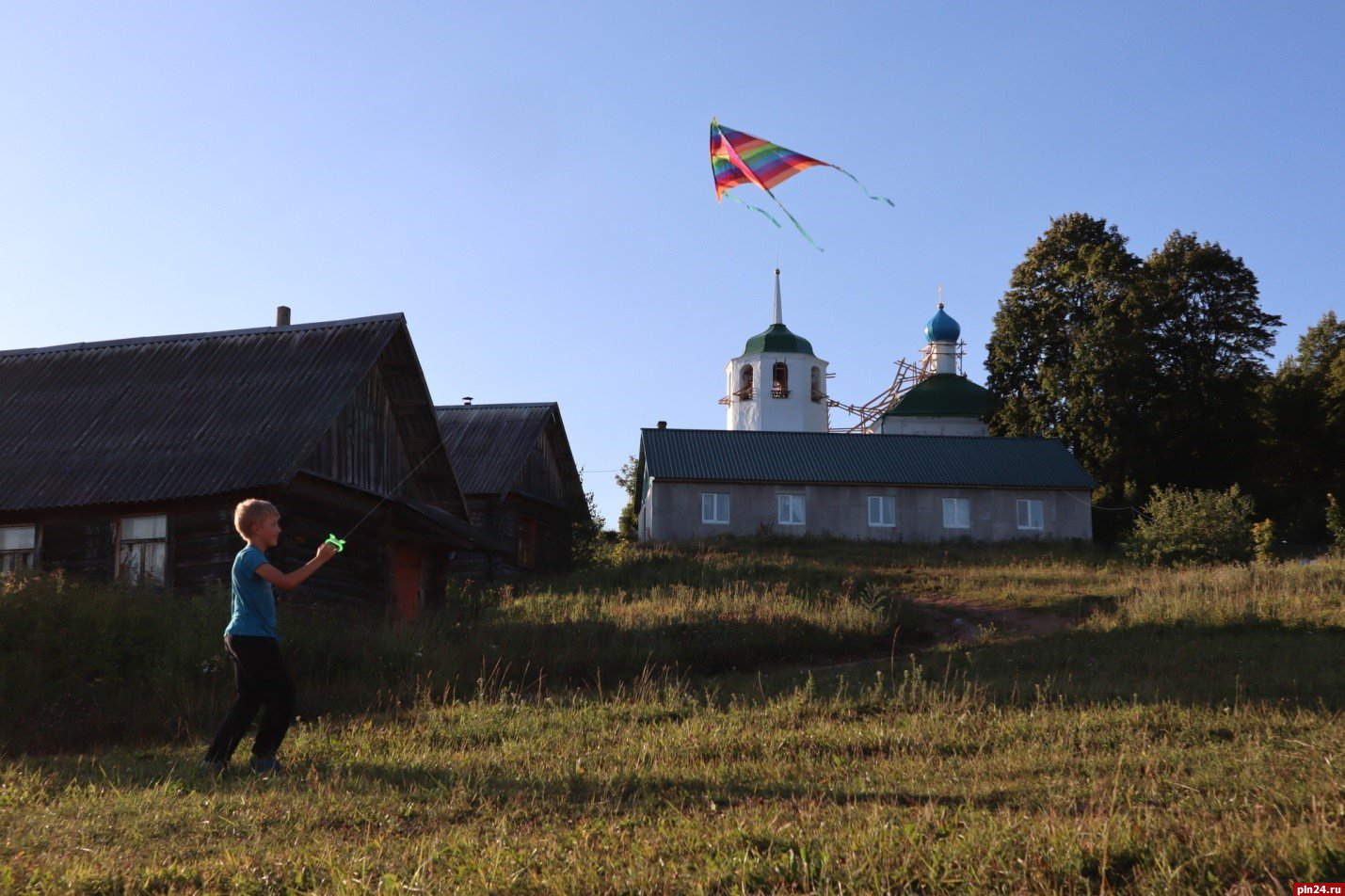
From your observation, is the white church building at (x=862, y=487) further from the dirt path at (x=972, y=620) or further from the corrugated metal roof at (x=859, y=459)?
the dirt path at (x=972, y=620)

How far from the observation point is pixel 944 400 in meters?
60.3

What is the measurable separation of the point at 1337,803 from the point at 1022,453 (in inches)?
1555

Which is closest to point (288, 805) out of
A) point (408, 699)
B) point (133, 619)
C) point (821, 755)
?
point (821, 755)

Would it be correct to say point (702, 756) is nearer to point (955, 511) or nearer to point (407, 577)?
point (407, 577)

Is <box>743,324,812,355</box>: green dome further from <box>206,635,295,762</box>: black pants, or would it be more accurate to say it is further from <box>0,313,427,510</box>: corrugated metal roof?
<box>206,635,295,762</box>: black pants

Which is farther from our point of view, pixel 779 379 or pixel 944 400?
pixel 779 379

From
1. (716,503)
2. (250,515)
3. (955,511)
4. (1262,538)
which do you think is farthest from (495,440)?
(250,515)

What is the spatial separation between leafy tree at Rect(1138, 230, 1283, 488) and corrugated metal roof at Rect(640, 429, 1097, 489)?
4649 mm

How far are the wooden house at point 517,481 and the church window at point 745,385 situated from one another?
84.9 ft

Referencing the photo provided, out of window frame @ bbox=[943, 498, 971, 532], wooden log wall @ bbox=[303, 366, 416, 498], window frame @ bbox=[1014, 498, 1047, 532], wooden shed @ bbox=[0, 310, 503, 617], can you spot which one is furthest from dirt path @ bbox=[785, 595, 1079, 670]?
window frame @ bbox=[1014, 498, 1047, 532]

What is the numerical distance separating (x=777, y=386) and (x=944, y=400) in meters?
8.85

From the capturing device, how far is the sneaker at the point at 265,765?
26.6ft

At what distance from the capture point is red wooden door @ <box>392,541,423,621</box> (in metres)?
23.2

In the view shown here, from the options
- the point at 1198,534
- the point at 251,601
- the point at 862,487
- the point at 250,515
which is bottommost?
the point at 251,601
